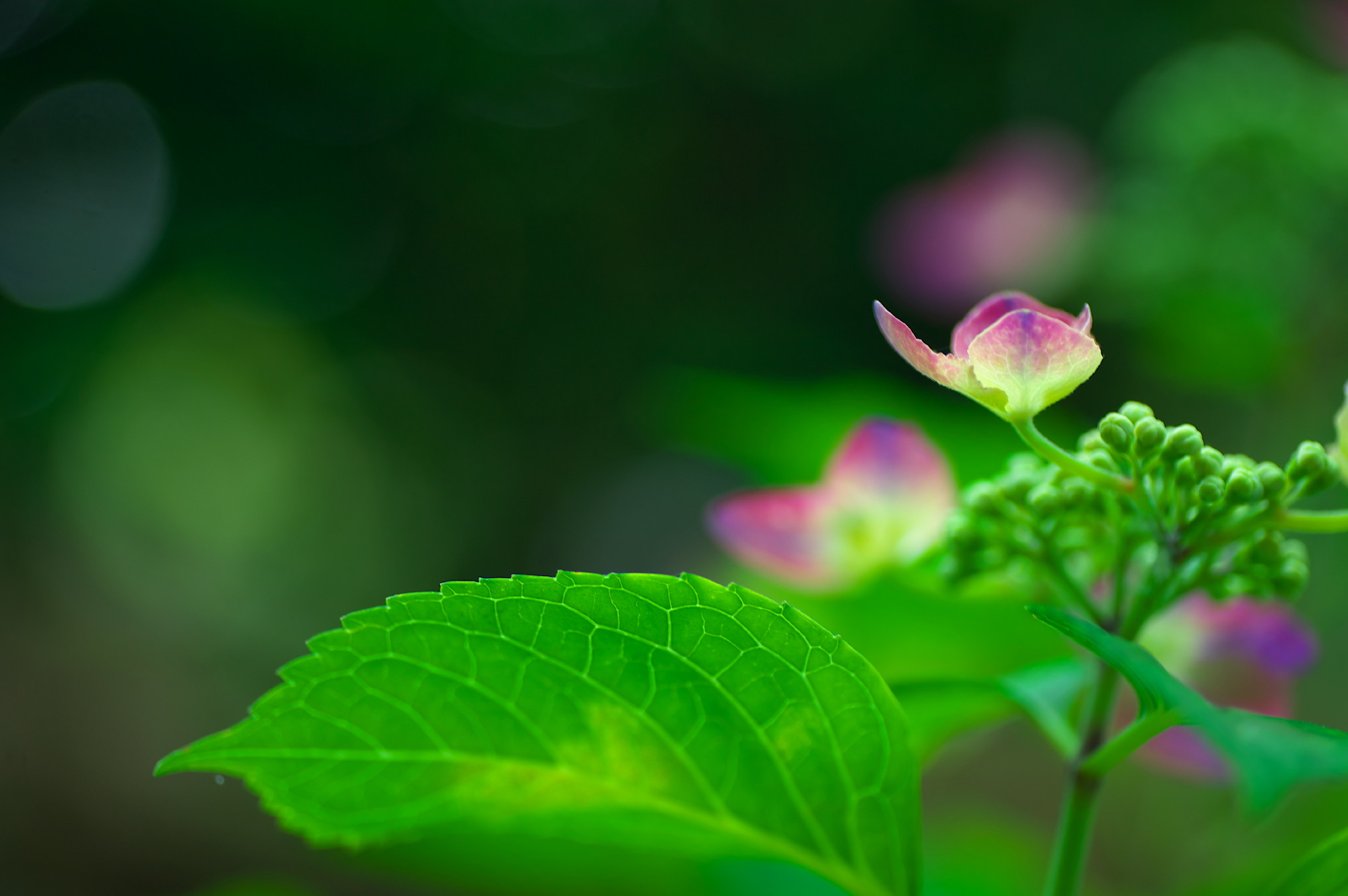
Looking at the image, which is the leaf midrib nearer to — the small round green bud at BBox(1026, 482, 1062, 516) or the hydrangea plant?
the hydrangea plant

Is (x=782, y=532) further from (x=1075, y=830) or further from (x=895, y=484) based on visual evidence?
(x=1075, y=830)

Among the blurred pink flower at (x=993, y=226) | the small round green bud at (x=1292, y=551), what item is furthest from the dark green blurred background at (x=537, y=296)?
the small round green bud at (x=1292, y=551)

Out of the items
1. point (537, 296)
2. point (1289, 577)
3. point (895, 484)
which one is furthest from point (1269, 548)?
point (537, 296)

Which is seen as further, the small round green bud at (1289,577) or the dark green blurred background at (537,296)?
the dark green blurred background at (537,296)

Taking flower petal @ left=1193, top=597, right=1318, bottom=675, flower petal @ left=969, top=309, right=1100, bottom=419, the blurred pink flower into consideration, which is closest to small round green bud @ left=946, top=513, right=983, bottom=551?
flower petal @ left=969, top=309, right=1100, bottom=419

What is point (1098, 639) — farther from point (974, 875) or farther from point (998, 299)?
point (974, 875)

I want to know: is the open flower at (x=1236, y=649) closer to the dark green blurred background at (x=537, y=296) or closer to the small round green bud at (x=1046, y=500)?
the small round green bud at (x=1046, y=500)
